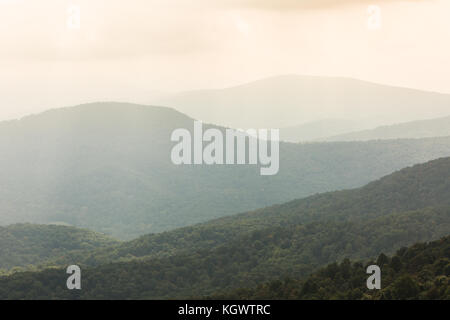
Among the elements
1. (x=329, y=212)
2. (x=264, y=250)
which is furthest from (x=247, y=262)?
(x=329, y=212)

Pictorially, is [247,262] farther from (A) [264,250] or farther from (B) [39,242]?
(B) [39,242]

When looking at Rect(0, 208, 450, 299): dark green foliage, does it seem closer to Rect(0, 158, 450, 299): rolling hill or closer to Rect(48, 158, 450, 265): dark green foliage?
Rect(0, 158, 450, 299): rolling hill

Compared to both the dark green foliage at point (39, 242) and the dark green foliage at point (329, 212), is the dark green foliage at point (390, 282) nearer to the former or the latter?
the dark green foliage at point (329, 212)

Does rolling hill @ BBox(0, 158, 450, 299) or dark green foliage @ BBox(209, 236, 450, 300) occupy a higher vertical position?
rolling hill @ BBox(0, 158, 450, 299)

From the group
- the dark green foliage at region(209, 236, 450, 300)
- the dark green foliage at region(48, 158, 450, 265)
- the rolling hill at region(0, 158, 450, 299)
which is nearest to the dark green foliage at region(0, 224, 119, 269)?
the dark green foliage at region(48, 158, 450, 265)

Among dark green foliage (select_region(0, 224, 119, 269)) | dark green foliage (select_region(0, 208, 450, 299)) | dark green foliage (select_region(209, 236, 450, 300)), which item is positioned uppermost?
dark green foliage (select_region(0, 224, 119, 269))

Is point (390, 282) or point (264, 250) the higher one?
point (264, 250)

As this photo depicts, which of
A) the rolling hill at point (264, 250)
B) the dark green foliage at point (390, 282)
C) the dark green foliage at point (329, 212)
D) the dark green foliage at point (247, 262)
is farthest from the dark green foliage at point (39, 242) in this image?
the dark green foliage at point (390, 282)

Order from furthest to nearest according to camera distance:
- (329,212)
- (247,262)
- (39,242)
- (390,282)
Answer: (39,242), (329,212), (247,262), (390,282)

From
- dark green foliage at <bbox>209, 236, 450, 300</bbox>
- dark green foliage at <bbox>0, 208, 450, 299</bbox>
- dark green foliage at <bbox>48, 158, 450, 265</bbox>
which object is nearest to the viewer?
dark green foliage at <bbox>209, 236, 450, 300</bbox>

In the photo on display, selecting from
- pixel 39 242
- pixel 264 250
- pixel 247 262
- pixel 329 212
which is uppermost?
pixel 329 212

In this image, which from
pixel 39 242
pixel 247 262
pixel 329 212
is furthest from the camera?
pixel 39 242
